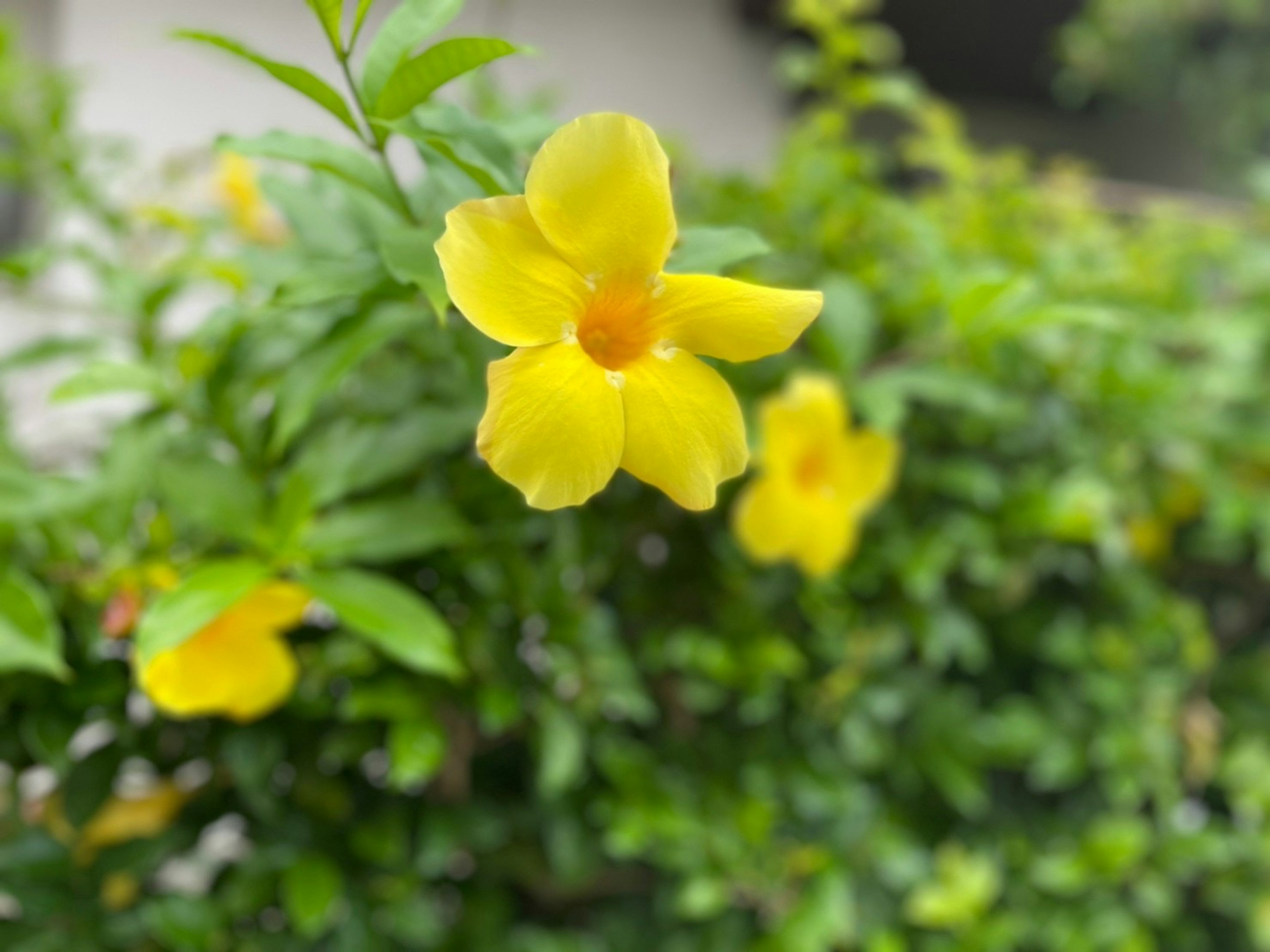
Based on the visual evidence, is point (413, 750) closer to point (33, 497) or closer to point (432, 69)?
point (33, 497)

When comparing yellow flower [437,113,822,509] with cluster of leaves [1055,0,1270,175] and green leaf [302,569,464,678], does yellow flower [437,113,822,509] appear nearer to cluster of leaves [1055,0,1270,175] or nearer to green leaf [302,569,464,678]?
green leaf [302,569,464,678]

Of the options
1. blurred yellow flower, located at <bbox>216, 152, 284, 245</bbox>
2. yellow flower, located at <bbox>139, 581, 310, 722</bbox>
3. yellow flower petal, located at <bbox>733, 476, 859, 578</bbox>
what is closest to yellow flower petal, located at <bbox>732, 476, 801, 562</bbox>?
yellow flower petal, located at <bbox>733, 476, 859, 578</bbox>

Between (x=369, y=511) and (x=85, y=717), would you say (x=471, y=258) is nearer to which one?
(x=369, y=511)

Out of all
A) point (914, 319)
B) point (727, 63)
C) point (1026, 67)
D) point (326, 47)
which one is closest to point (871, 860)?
point (914, 319)

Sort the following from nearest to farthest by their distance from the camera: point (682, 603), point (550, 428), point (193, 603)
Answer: point (550, 428), point (193, 603), point (682, 603)

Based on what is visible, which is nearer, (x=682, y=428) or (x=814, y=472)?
(x=682, y=428)

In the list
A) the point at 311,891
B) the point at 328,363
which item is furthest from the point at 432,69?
the point at 311,891
